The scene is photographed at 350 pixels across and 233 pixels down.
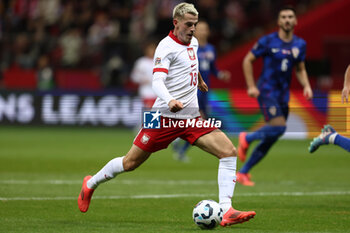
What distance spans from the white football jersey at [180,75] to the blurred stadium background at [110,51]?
14.0 meters

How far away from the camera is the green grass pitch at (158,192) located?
25.6ft

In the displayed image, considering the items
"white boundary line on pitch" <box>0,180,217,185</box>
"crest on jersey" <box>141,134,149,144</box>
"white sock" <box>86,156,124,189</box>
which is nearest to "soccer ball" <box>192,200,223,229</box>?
"crest on jersey" <box>141,134,149,144</box>

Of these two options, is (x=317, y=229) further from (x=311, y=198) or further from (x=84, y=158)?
(x=84, y=158)

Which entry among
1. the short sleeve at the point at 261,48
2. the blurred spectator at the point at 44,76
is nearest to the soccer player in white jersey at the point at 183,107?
the short sleeve at the point at 261,48

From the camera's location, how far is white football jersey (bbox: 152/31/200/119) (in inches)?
308

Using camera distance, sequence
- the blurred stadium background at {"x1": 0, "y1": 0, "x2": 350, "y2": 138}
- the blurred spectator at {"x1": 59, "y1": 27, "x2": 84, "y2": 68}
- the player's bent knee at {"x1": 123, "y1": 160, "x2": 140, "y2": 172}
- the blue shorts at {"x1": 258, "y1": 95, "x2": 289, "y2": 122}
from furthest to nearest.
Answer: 1. the blurred spectator at {"x1": 59, "y1": 27, "x2": 84, "y2": 68}
2. the blurred stadium background at {"x1": 0, "y1": 0, "x2": 350, "y2": 138}
3. the blue shorts at {"x1": 258, "y1": 95, "x2": 289, "y2": 122}
4. the player's bent knee at {"x1": 123, "y1": 160, "x2": 140, "y2": 172}

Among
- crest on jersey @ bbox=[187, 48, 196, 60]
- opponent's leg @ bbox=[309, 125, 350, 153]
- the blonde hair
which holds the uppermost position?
the blonde hair

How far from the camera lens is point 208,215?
744cm

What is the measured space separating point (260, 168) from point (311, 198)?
14.7 feet

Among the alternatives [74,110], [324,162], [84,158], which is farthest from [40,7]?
[324,162]

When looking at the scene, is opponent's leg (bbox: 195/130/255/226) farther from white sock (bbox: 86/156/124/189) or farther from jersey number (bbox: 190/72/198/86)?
white sock (bbox: 86/156/124/189)

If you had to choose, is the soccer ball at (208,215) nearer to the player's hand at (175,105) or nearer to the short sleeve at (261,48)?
the player's hand at (175,105)

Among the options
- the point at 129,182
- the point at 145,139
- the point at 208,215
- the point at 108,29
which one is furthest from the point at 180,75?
the point at 108,29

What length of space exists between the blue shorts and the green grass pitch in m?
1.07
